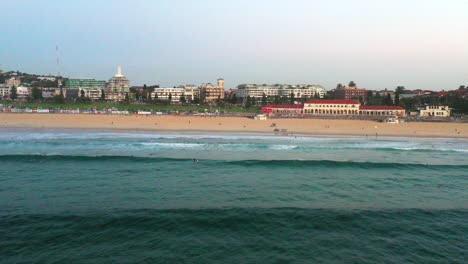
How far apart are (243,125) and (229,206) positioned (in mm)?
30582

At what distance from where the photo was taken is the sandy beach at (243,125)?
128 feet

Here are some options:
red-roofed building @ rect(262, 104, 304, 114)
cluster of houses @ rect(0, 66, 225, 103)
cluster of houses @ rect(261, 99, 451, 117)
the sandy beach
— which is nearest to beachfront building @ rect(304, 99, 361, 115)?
cluster of houses @ rect(261, 99, 451, 117)

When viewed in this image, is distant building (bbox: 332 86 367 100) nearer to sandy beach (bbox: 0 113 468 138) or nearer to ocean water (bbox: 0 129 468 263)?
sandy beach (bbox: 0 113 468 138)

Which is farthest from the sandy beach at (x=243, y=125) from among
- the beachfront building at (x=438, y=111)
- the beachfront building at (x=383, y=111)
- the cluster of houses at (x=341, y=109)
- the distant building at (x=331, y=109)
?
the distant building at (x=331, y=109)

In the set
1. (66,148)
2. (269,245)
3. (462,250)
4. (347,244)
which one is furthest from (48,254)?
(66,148)

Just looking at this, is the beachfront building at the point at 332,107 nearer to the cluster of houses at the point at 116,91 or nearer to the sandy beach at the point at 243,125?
the sandy beach at the point at 243,125

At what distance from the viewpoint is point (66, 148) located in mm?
24719

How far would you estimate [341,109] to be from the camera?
2643 inches

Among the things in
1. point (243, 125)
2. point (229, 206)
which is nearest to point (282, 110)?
point (243, 125)

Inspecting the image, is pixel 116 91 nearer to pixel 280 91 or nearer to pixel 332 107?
pixel 280 91

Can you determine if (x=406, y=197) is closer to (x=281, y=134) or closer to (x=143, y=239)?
(x=143, y=239)

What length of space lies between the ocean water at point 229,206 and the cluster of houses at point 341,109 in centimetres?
4038

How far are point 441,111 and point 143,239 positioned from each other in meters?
63.5

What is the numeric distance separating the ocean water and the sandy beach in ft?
49.8
